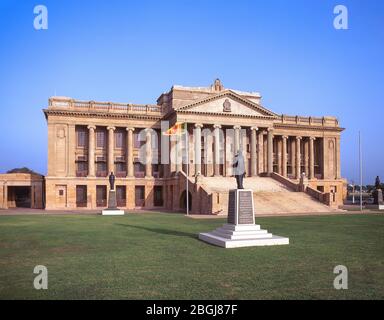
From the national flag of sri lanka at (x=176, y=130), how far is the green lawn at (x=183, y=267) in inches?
1028

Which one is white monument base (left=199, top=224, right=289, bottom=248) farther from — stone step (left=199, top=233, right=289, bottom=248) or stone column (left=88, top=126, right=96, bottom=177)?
stone column (left=88, top=126, right=96, bottom=177)

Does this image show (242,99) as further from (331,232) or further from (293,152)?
(331,232)

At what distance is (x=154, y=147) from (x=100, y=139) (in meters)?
8.05

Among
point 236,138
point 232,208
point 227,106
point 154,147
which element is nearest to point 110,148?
point 154,147

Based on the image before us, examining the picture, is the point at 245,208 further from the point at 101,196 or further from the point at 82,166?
the point at 82,166

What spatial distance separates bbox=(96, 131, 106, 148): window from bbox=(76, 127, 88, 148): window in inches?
67.6

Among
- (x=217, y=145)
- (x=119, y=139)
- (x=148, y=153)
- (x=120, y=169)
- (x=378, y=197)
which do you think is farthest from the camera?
(x=119, y=139)

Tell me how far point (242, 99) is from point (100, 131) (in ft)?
69.7

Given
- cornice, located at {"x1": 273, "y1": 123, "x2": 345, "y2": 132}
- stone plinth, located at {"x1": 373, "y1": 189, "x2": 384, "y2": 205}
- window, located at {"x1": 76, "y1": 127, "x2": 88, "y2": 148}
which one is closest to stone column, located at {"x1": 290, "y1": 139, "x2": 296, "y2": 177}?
cornice, located at {"x1": 273, "y1": 123, "x2": 345, "y2": 132}

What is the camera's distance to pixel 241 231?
17375 millimetres

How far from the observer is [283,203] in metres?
42.1

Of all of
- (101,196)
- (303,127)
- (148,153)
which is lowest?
(101,196)

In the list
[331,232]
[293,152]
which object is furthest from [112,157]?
[331,232]
